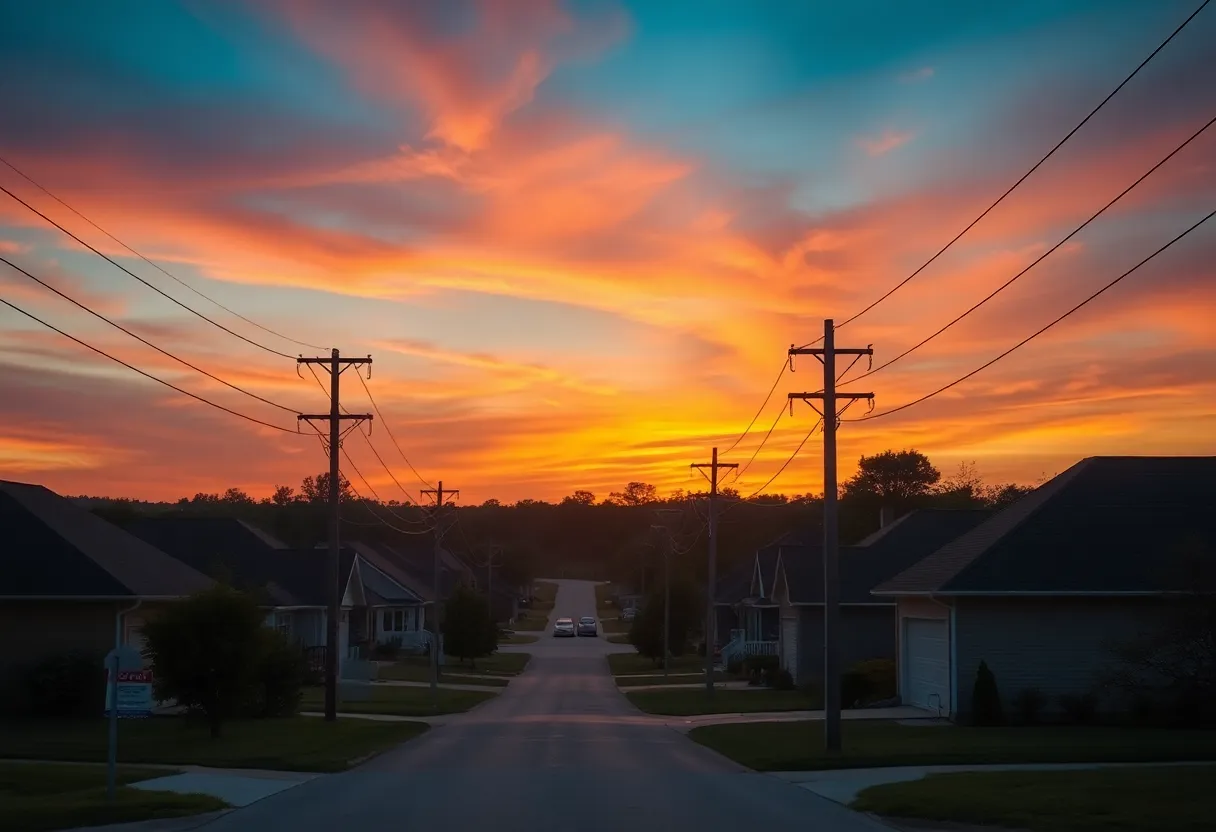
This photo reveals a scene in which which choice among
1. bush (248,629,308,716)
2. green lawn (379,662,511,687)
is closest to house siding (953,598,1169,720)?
bush (248,629,308,716)

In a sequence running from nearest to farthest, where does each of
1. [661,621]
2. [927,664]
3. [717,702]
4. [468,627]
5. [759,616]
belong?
[927,664], [717,702], [759,616], [468,627], [661,621]

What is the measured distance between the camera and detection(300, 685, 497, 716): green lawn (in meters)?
40.6

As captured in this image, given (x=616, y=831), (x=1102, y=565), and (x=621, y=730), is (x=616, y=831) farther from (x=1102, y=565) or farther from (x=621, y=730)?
(x=1102, y=565)

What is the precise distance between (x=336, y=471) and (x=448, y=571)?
69645 mm

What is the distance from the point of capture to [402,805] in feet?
59.9

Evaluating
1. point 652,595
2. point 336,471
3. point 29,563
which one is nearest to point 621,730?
point 336,471

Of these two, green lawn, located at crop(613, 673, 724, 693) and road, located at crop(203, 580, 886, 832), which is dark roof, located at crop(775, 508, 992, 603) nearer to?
green lawn, located at crop(613, 673, 724, 693)

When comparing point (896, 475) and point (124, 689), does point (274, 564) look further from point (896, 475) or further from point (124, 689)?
point (896, 475)

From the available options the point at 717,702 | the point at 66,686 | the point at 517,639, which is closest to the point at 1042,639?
the point at 717,702

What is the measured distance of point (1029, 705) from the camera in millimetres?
32281

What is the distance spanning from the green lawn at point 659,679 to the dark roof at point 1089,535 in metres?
20.9

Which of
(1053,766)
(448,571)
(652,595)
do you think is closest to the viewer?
(1053,766)

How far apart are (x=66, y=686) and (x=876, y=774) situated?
2042 centimetres

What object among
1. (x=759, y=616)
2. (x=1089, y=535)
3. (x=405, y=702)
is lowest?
(x=405, y=702)
